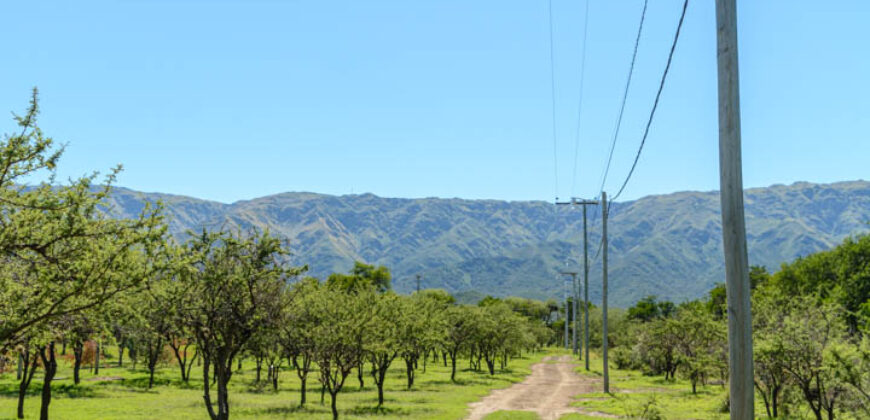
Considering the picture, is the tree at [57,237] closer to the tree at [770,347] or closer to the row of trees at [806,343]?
the row of trees at [806,343]

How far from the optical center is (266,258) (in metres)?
19.2

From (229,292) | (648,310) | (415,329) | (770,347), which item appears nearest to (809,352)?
(770,347)

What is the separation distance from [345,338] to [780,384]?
20.2m

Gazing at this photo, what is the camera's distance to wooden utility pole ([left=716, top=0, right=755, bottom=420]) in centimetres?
943

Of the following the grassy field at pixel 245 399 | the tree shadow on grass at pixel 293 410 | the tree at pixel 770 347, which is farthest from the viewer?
the tree shadow on grass at pixel 293 410

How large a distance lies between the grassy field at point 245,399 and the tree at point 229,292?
478 inches

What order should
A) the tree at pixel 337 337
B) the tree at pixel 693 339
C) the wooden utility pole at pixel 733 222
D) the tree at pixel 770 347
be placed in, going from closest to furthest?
1. the wooden utility pole at pixel 733 222
2. the tree at pixel 770 347
3. the tree at pixel 337 337
4. the tree at pixel 693 339

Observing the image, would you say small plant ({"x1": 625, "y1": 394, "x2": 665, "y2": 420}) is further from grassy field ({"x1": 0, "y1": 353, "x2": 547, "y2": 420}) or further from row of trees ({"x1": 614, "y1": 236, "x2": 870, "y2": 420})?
grassy field ({"x1": 0, "y1": 353, "x2": 547, "y2": 420})

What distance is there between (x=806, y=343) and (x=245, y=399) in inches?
1194

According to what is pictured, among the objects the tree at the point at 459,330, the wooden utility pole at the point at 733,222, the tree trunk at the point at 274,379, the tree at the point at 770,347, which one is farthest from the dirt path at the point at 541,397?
the wooden utility pole at the point at 733,222

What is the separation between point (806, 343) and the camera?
22.5m

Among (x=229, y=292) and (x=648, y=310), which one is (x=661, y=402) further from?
(x=648, y=310)

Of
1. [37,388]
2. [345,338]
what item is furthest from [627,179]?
[37,388]

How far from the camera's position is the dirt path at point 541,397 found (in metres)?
32.5
